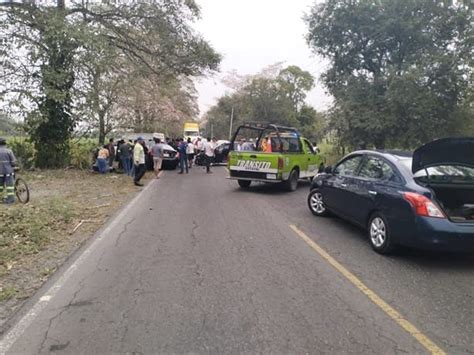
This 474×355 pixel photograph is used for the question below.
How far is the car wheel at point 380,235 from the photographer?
242 inches

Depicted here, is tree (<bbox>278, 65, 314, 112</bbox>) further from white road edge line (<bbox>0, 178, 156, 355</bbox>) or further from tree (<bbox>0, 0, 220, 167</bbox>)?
white road edge line (<bbox>0, 178, 156, 355</bbox>)

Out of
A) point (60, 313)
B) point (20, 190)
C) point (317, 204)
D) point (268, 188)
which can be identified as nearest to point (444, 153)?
point (317, 204)

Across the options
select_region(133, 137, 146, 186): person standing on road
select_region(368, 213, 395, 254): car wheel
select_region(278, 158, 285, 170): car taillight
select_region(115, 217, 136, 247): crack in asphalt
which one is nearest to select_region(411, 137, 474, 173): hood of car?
select_region(368, 213, 395, 254): car wheel

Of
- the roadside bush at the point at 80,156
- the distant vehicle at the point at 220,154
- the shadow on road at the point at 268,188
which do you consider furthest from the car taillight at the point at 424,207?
Result: the distant vehicle at the point at 220,154

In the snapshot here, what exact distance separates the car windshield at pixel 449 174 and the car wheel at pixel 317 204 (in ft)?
9.50

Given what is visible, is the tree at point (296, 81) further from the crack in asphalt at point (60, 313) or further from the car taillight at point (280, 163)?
the crack in asphalt at point (60, 313)

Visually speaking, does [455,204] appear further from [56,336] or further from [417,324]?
[56,336]

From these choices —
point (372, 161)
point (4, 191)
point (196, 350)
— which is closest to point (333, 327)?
point (196, 350)

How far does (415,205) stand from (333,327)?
8.40ft

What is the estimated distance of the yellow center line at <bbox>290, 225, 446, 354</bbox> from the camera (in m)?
3.64

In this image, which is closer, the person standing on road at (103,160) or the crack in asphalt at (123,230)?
the crack in asphalt at (123,230)

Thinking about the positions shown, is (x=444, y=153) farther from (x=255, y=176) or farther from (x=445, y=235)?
(x=255, y=176)

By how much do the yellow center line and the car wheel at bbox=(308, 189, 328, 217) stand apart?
2496mm

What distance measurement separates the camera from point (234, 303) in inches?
175
